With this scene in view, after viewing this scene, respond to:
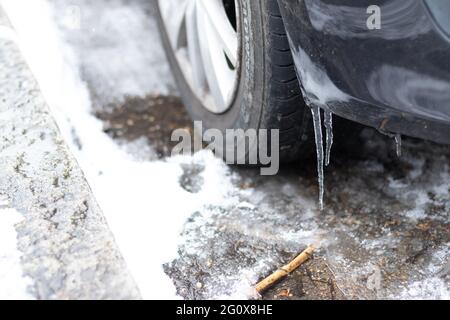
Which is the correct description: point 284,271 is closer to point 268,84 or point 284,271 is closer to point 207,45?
point 268,84

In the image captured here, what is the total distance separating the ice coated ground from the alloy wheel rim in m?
0.23

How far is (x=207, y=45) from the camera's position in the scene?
2061 millimetres

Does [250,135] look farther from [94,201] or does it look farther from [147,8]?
[147,8]

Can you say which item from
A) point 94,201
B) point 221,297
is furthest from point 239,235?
point 94,201

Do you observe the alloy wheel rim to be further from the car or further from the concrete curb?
the concrete curb

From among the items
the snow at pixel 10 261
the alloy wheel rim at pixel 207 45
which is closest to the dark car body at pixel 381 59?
the alloy wheel rim at pixel 207 45

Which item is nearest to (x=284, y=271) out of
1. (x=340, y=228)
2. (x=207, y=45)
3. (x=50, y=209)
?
(x=340, y=228)

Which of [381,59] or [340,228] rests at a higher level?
[381,59]

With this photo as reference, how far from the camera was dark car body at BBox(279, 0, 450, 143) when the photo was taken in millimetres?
1242

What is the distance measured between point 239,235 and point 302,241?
19 cm

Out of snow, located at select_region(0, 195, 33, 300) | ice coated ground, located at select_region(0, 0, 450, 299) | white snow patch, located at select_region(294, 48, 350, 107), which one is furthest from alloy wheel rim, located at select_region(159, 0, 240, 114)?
snow, located at select_region(0, 195, 33, 300)

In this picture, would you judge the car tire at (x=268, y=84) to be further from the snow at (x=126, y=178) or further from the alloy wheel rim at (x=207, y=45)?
the snow at (x=126, y=178)

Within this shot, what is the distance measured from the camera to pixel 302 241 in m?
1.79

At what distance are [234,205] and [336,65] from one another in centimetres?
Answer: 71
